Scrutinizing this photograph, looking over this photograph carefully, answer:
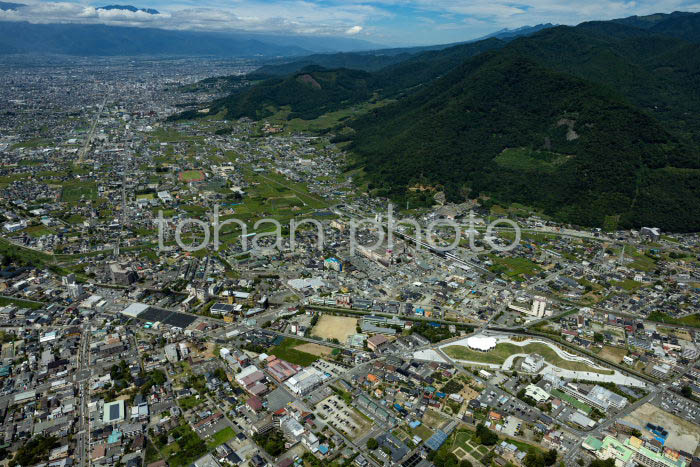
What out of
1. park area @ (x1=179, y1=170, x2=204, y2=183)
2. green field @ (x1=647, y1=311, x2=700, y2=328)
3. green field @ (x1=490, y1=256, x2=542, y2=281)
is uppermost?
park area @ (x1=179, y1=170, x2=204, y2=183)

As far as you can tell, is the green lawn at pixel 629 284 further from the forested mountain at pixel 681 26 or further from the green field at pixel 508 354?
the forested mountain at pixel 681 26

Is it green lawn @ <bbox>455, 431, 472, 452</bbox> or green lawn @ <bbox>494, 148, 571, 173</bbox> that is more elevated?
green lawn @ <bbox>494, 148, 571, 173</bbox>

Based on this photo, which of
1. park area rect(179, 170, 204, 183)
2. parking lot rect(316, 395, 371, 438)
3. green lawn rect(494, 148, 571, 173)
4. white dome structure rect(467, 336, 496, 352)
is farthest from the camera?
park area rect(179, 170, 204, 183)

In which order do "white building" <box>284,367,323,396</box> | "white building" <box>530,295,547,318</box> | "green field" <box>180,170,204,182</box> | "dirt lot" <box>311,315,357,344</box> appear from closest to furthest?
"white building" <box>284,367,323,396</box>, "dirt lot" <box>311,315,357,344</box>, "white building" <box>530,295,547,318</box>, "green field" <box>180,170,204,182</box>

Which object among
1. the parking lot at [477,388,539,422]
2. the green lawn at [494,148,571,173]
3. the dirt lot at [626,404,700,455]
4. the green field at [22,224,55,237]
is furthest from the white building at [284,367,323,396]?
the green lawn at [494,148,571,173]

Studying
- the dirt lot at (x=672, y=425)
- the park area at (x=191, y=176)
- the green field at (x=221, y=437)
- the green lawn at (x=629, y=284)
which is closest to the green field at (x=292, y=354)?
the green field at (x=221, y=437)

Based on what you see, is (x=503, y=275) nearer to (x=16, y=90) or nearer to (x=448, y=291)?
(x=448, y=291)

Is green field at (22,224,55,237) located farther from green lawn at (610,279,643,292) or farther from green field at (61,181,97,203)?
green lawn at (610,279,643,292)
